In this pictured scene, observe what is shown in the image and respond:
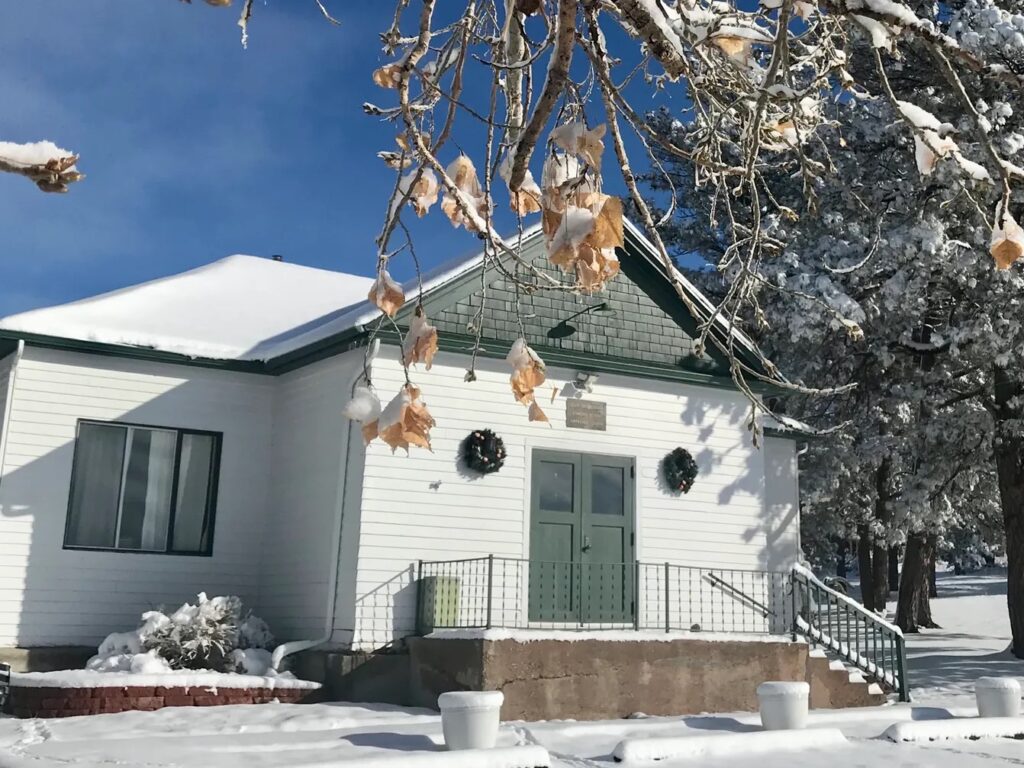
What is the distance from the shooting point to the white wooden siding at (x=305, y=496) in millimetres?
12305

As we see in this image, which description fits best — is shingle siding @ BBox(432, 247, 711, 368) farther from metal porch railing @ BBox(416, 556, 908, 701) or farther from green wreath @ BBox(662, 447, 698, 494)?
metal porch railing @ BBox(416, 556, 908, 701)

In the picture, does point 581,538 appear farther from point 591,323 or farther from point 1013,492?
point 1013,492

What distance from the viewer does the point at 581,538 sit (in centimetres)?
1314

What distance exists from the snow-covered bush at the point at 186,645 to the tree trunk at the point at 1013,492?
41.2ft

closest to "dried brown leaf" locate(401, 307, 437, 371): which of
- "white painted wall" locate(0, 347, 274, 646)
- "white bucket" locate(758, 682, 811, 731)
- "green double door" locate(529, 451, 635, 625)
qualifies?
"white bucket" locate(758, 682, 811, 731)

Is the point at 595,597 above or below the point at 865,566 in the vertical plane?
below

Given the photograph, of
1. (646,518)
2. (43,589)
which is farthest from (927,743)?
(43,589)

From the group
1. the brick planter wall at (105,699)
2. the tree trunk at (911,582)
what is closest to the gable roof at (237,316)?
the brick planter wall at (105,699)

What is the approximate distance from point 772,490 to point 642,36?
14.3m

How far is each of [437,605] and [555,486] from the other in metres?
2.31

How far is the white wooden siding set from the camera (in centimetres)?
1230

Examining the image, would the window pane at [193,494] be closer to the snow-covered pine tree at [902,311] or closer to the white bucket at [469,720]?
the white bucket at [469,720]

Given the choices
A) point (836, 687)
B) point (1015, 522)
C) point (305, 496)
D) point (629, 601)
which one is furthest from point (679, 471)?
point (1015, 522)

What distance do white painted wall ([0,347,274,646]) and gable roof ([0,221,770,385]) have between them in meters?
0.31
